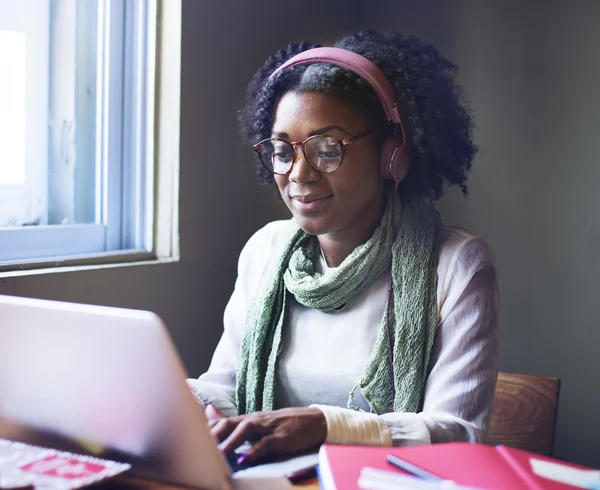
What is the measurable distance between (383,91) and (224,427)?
0.76m

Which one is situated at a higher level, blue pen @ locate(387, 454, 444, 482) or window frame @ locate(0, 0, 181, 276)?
window frame @ locate(0, 0, 181, 276)

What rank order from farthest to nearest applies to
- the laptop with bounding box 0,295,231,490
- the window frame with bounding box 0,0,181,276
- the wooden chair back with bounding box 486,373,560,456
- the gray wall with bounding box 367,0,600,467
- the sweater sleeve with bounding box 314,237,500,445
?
1. the gray wall with bounding box 367,0,600,467
2. the window frame with bounding box 0,0,181,276
3. the wooden chair back with bounding box 486,373,560,456
4. the sweater sleeve with bounding box 314,237,500,445
5. the laptop with bounding box 0,295,231,490

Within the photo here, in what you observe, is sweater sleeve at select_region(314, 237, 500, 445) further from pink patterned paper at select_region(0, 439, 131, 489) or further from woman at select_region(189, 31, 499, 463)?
pink patterned paper at select_region(0, 439, 131, 489)

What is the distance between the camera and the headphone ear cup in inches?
55.2

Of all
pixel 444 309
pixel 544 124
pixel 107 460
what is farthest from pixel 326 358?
pixel 544 124

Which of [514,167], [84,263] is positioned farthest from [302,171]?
[514,167]

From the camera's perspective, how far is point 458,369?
1.22 metres

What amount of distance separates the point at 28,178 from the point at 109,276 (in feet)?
1.00

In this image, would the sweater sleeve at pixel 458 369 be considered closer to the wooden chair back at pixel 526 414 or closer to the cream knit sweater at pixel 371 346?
the cream knit sweater at pixel 371 346

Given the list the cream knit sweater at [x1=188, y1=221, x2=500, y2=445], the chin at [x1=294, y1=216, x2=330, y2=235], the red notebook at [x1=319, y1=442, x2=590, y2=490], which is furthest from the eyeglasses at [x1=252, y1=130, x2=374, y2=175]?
the red notebook at [x1=319, y1=442, x2=590, y2=490]

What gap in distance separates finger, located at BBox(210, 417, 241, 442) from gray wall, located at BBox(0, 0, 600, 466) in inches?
40.6

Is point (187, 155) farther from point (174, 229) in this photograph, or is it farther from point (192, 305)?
point (192, 305)

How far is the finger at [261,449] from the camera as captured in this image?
869mm

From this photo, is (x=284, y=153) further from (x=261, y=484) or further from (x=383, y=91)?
(x=261, y=484)
